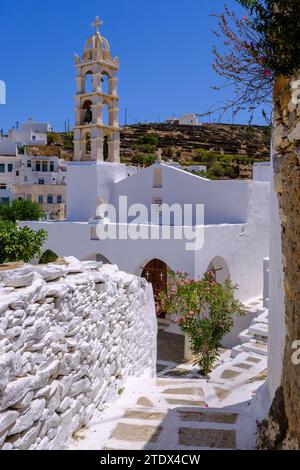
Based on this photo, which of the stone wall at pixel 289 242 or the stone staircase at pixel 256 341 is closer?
the stone wall at pixel 289 242

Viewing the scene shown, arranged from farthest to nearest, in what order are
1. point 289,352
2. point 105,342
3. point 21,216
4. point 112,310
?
point 21,216, point 112,310, point 105,342, point 289,352

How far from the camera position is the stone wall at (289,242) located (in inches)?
121

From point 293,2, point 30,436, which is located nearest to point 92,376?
point 30,436

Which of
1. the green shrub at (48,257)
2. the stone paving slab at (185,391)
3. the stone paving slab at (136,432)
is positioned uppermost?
the green shrub at (48,257)

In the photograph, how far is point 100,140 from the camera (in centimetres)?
1622

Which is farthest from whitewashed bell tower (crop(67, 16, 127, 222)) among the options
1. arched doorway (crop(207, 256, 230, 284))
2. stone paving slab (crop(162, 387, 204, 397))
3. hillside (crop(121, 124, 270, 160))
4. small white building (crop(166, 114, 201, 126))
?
small white building (crop(166, 114, 201, 126))

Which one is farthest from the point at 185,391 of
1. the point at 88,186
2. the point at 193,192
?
the point at 88,186

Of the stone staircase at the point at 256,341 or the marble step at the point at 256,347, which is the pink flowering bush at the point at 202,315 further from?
the marble step at the point at 256,347

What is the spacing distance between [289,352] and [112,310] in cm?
252

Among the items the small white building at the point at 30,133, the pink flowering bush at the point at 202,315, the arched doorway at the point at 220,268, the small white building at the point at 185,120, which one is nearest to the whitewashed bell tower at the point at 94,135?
the arched doorway at the point at 220,268

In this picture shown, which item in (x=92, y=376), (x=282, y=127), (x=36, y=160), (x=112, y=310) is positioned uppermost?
(x=36, y=160)

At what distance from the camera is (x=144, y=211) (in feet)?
54.3

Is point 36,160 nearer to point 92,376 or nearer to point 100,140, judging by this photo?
point 100,140

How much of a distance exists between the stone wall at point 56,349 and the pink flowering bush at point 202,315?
8.84ft
